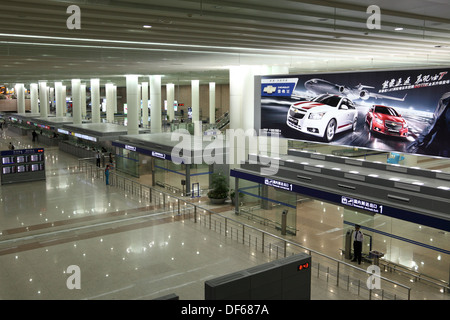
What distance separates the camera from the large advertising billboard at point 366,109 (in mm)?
8898

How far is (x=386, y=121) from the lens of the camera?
391 inches

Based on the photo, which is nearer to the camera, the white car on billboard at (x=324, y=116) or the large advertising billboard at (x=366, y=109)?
the large advertising billboard at (x=366, y=109)

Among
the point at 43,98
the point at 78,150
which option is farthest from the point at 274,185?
the point at 43,98

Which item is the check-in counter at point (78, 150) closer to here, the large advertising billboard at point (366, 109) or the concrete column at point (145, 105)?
→ the concrete column at point (145, 105)

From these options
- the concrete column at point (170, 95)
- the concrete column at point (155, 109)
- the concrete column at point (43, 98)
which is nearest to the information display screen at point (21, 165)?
the concrete column at point (155, 109)

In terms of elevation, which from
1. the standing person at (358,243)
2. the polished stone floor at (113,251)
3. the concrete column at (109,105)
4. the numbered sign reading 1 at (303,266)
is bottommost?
the polished stone floor at (113,251)

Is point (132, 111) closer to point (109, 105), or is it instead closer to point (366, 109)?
point (109, 105)

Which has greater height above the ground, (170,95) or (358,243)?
(170,95)

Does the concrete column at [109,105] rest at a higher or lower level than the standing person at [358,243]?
higher

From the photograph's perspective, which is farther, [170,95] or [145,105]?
[170,95]

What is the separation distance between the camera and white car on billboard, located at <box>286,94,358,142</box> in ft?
35.4

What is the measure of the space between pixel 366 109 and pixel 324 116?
4.30 feet

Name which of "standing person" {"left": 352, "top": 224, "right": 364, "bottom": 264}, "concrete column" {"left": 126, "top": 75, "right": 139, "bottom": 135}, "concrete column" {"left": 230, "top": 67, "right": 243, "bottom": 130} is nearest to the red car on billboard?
"standing person" {"left": 352, "top": 224, "right": 364, "bottom": 264}
